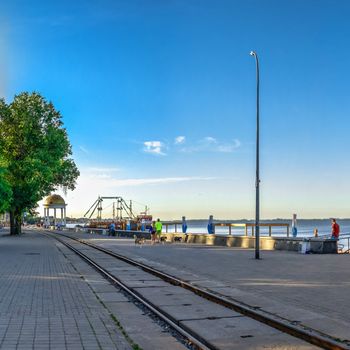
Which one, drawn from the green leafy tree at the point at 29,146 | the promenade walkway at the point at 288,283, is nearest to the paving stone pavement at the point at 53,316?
the promenade walkway at the point at 288,283

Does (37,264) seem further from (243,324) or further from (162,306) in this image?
(243,324)

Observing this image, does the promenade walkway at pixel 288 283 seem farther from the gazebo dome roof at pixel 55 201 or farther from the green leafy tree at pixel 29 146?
the gazebo dome roof at pixel 55 201

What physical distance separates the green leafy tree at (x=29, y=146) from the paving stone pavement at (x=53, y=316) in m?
32.4

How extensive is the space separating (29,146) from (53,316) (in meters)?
45.2

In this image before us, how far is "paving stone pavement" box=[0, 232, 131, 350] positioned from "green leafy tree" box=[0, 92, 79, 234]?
3241 centimetres

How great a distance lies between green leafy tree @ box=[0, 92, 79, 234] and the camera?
4700 cm

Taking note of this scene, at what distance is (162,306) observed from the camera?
10.3m

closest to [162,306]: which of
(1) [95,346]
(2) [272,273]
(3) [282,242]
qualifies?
(1) [95,346]

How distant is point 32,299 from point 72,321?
280 cm

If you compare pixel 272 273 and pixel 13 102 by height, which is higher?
pixel 13 102

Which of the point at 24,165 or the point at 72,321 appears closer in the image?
the point at 72,321

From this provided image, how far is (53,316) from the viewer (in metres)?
9.16

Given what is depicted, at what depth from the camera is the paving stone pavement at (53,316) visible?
23.6ft

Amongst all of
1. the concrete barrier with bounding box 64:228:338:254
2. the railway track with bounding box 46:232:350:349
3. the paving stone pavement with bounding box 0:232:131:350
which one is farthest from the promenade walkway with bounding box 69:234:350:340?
the paving stone pavement with bounding box 0:232:131:350
